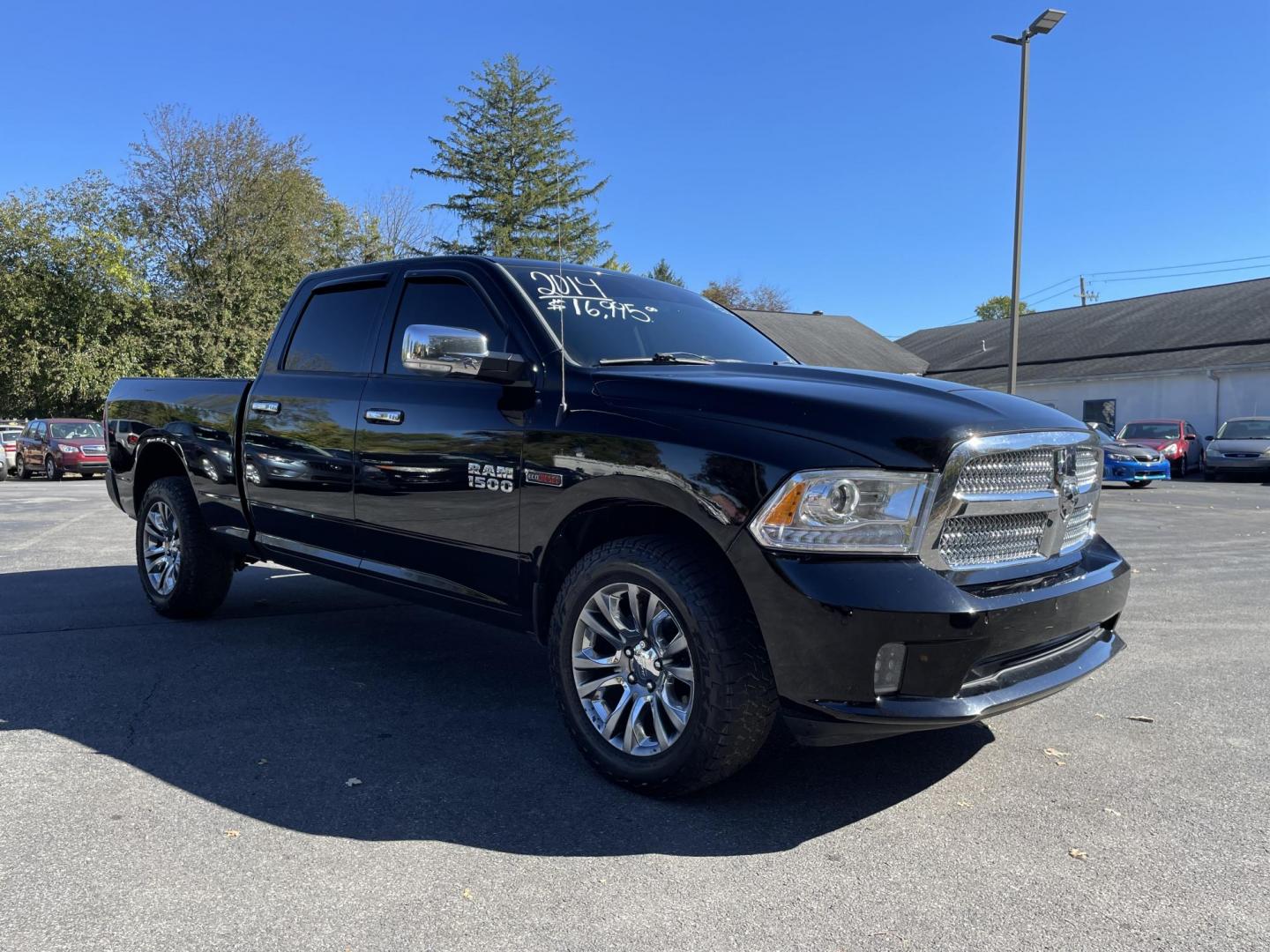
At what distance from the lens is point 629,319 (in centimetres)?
454

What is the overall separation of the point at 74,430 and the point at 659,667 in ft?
81.5

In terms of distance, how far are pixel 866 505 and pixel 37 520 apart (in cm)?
1285

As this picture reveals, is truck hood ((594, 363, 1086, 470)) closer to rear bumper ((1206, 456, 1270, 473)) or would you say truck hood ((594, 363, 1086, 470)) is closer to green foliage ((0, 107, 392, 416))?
rear bumper ((1206, 456, 1270, 473))

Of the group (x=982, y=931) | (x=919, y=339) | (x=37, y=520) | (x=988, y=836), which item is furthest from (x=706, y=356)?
(x=919, y=339)

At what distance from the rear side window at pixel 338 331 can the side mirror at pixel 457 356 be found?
3.33ft

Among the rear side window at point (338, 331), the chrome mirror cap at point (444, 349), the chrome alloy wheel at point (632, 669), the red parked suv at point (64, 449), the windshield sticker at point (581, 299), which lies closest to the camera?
the chrome alloy wheel at point (632, 669)

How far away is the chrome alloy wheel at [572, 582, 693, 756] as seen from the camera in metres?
3.40

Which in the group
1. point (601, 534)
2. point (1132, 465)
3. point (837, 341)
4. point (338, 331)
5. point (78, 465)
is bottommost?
point (78, 465)

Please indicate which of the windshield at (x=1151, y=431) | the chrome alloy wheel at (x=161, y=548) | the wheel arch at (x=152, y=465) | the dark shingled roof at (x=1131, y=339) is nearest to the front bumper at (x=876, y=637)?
the chrome alloy wheel at (x=161, y=548)

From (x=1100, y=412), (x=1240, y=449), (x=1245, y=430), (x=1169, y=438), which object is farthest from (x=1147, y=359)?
(x=1240, y=449)

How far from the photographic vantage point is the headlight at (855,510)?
3.06 metres

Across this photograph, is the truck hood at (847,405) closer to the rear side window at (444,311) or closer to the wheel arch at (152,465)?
the rear side window at (444,311)

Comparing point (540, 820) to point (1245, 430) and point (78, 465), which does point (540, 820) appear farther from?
point (1245, 430)

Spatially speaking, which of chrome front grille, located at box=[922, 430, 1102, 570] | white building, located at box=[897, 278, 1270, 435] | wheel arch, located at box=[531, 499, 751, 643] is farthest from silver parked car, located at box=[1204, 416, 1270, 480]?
wheel arch, located at box=[531, 499, 751, 643]
